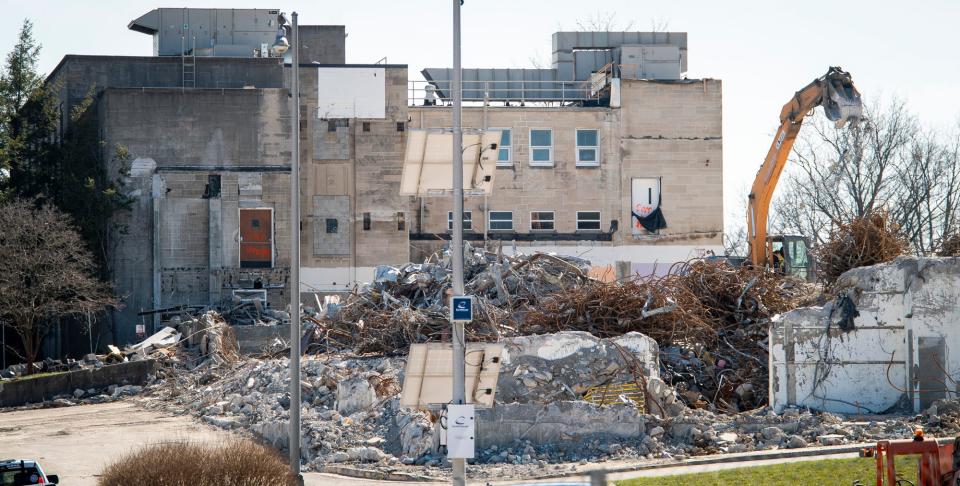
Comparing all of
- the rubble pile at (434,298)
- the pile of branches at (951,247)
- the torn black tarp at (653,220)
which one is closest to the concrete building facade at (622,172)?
the torn black tarp at (653,220)

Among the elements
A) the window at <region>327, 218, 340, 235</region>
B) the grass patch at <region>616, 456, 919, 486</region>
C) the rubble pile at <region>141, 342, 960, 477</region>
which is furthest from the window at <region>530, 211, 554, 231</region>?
the grass patch at <region>616, 456, 919, 486</region>

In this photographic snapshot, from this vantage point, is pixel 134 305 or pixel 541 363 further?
pixel 134 305

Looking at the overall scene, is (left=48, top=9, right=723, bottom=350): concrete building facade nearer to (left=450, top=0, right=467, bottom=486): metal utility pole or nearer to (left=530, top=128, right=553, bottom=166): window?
(left=530, top=128, right=553, bottom=166): window

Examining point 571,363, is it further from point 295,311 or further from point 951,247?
point 951,247

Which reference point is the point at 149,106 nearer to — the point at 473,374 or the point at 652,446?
the point at 652,446

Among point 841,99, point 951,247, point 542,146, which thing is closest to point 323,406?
point 951,247

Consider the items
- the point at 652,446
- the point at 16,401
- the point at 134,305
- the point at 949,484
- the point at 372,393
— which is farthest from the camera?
the point at 134,305

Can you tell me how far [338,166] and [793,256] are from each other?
75.9 ft

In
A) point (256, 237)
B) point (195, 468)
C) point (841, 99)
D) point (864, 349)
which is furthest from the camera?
point (256, 237)

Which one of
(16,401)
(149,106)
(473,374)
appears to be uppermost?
(149,106)

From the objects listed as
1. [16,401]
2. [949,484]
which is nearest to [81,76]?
[16,401]

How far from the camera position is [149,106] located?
5488cm

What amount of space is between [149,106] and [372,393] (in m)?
28.6

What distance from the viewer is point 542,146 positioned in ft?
200
